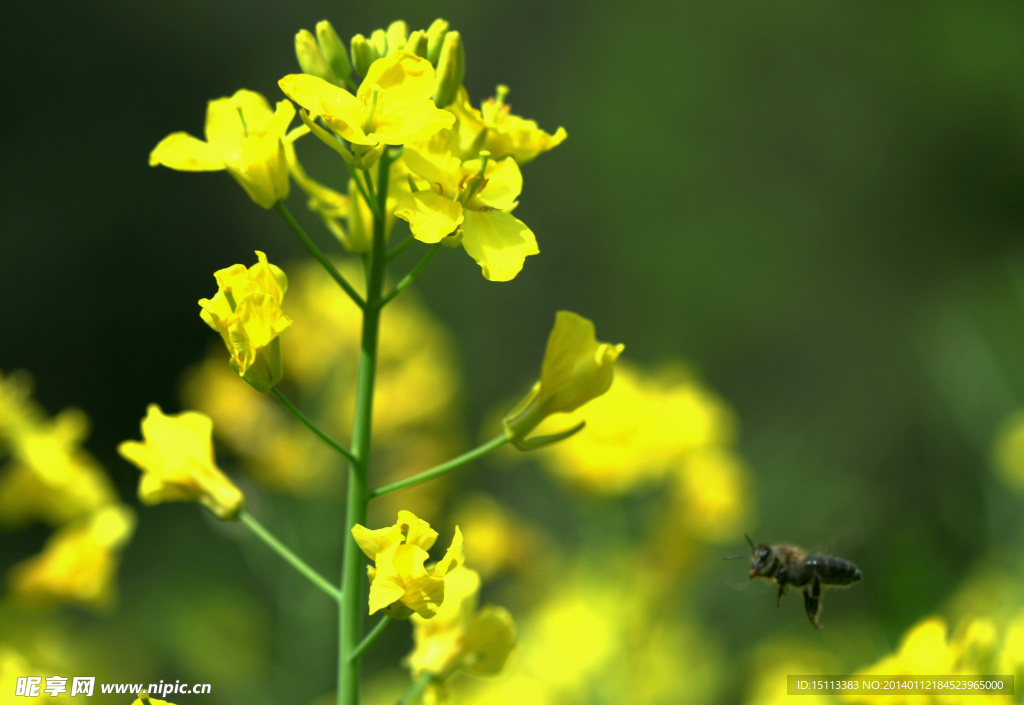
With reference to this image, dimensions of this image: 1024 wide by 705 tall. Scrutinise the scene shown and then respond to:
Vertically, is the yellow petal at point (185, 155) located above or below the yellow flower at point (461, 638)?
above

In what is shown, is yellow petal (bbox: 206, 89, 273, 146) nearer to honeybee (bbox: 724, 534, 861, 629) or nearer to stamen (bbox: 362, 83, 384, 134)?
stamen (bbox: 362, 83, 384, 134)

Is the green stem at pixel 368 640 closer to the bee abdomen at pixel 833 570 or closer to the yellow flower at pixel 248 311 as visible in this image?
the yellow flower at pixel 248 311

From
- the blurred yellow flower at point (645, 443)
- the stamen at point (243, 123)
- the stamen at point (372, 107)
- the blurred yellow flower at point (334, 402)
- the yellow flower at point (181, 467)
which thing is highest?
the blurred yellow flower at point (334, 402)

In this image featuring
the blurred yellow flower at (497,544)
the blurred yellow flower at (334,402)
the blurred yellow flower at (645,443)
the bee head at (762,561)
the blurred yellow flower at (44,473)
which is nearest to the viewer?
the bee head at (762,561)

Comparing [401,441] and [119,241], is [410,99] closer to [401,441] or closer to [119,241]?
[401,441]

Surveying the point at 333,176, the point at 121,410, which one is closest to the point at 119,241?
the point at 121,410

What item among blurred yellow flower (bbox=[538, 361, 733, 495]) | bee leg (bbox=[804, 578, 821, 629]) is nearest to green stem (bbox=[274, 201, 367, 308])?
bee leg (bbox=[804, 578, 821, 629])

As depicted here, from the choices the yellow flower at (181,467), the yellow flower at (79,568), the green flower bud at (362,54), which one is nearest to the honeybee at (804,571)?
the yellow flower at (181,467)

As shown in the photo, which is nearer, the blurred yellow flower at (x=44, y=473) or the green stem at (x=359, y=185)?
the green stem at (x=359, y=185)

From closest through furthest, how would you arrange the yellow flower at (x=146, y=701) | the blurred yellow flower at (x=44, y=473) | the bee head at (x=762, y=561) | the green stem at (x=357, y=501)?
the yellow flower at (x=146, y=701)
the green stem at (x=357, y=501)
the bee head at (x=762, y=561)
the blurred yellow flower at (x=44, y=473)
